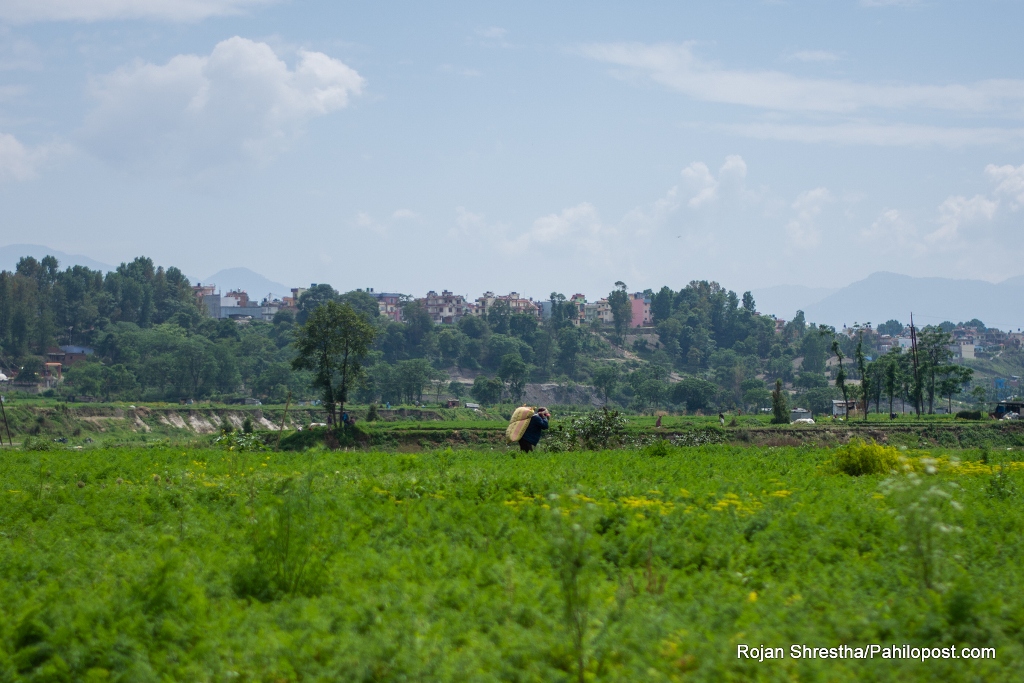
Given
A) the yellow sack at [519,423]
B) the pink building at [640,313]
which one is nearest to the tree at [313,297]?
the pink building at [640,313]

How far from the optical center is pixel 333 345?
2211 inches

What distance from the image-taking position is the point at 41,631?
7.36 m

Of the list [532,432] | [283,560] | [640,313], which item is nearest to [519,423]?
[532,432]

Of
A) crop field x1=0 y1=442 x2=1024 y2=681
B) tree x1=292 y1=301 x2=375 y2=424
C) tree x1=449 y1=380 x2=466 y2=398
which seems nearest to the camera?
crop field x1=0 y1=442 x2=1024 y2=681

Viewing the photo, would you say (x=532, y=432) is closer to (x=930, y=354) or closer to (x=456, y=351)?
(x=930, y=354)

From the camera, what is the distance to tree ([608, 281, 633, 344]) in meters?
166

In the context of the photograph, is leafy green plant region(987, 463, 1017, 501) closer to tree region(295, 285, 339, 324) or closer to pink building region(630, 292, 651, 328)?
tree region(295, 285, 339, 324)

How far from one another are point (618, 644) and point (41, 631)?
15.0 ft

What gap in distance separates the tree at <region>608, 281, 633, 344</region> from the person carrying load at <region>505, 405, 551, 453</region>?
472ft

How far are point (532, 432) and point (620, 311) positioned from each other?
481ft

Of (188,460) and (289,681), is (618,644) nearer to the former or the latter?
(289,681)

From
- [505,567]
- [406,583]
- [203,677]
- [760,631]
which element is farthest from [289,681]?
[760,631]

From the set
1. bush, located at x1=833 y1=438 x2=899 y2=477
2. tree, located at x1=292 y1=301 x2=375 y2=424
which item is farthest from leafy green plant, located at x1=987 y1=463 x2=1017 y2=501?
tree, located at x1=292 y1=301 x2=375 y2=424

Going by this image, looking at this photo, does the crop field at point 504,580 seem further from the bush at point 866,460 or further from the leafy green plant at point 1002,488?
the bush at point 866,460
